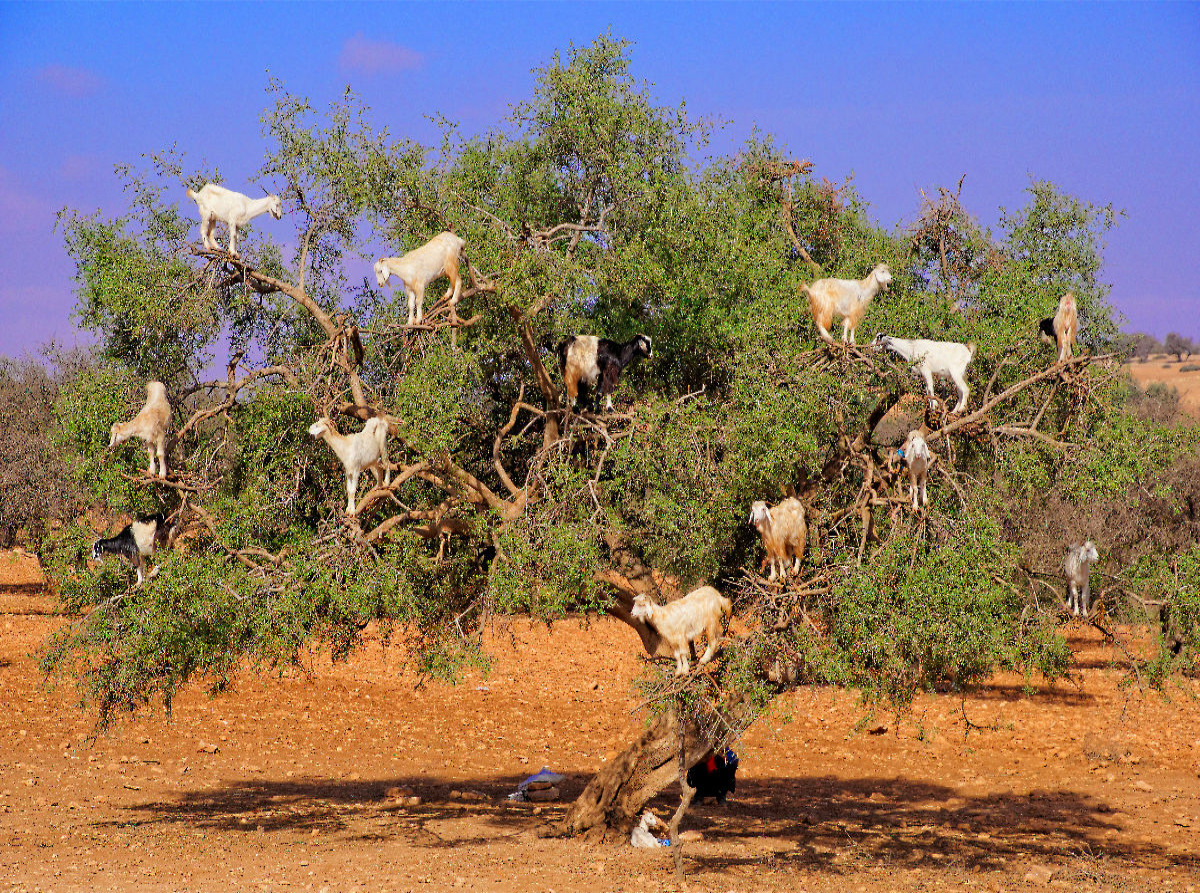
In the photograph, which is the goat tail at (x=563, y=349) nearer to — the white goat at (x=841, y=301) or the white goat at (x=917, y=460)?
the white goat at (x=841, y=301)

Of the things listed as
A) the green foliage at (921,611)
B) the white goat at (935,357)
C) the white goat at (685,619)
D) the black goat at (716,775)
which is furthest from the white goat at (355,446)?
the black goat at (716,775)

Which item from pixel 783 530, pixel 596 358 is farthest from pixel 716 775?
pixel 596 358

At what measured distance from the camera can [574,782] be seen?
16438mm

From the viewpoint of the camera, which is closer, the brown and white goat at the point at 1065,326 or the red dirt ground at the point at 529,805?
the brown and white goat at the point at 1065,326

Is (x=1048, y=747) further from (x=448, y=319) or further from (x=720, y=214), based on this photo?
(x=448, y=319)

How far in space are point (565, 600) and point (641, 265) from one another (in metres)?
3.38

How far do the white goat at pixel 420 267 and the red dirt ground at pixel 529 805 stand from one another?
3.08 m

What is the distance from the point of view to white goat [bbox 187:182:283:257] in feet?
34.3

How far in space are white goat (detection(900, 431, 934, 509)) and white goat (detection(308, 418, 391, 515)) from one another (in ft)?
14.4

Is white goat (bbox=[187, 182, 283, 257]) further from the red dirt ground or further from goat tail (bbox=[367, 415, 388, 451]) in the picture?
the red dirt ground

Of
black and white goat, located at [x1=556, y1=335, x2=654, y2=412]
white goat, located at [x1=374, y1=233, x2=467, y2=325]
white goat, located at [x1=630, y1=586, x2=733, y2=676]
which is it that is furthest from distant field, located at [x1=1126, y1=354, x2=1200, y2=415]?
white goat, located at [x1=374, y1=233, x2=467, y2=325]

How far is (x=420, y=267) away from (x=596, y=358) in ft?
6.28

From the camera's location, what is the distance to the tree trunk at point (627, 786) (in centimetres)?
1203

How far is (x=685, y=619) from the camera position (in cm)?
956
